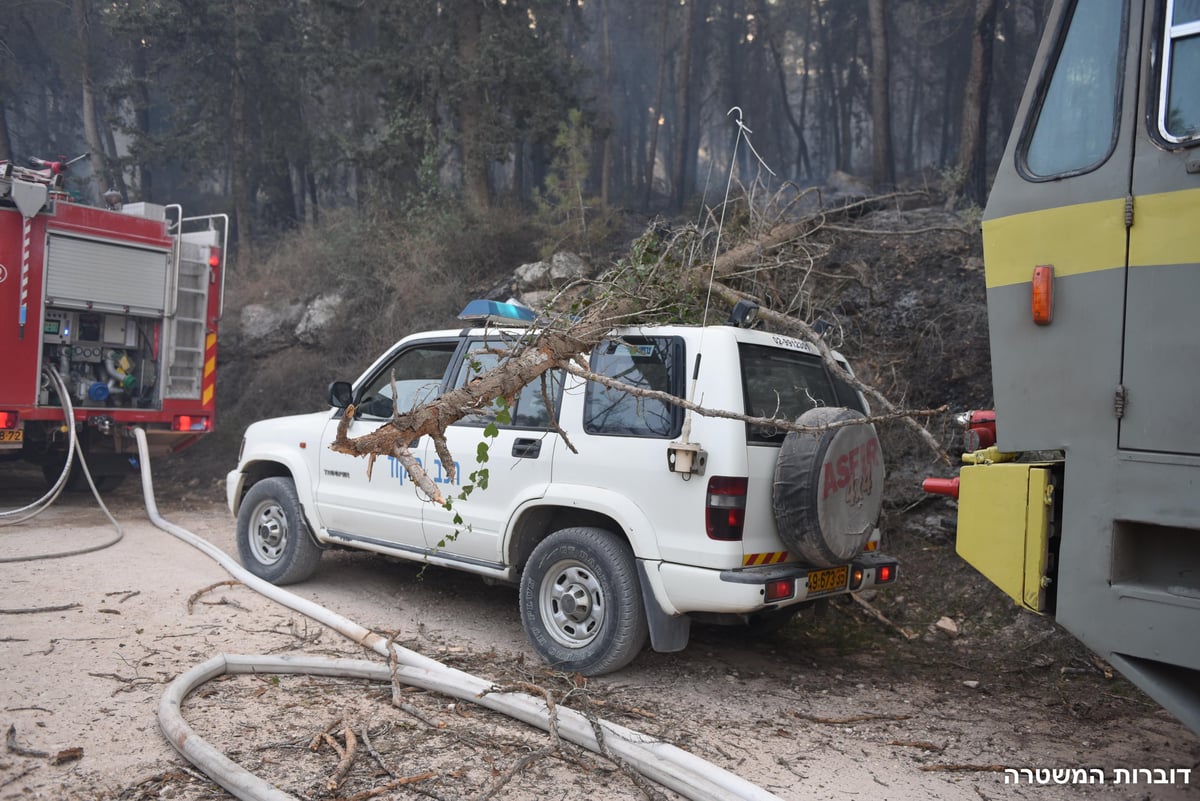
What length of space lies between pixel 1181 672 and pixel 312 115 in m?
20.9

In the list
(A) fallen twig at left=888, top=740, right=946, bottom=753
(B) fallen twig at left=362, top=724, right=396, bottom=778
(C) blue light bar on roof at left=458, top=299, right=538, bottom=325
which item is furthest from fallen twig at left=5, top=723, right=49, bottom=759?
(A) fallen twig at left=888, top=740, right=946, bottom=753

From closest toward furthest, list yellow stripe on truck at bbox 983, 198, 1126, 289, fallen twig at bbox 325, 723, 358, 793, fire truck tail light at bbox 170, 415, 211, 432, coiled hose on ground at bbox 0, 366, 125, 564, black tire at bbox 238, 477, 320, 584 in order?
yellow stripe on truck at bbox 983, 198, 1126, 289, fallen twig at bbox 325, 723, 358, 793, black tire at bbox 238, 477, 320, 584, coiled hose on ground at bbox 0, 366, 125, 564, fire truck tail light at bbox 170, 415, 211, 432

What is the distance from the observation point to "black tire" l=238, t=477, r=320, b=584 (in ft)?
20.7

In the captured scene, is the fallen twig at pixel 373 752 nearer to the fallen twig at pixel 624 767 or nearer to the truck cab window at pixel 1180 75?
the fallen twig at pixel 624 767

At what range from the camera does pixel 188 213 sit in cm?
2620

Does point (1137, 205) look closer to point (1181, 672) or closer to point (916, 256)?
point (1181, 672)

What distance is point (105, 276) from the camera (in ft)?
29.6

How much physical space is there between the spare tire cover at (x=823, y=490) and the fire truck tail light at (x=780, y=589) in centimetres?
18

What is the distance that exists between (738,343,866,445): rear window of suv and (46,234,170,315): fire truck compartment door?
289 inches

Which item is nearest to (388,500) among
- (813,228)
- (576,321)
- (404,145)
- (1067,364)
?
(576,321)

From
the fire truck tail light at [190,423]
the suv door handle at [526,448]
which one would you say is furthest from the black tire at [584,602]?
the fire truck tail light at [190,423]

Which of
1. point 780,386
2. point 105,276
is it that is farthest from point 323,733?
point 105,276

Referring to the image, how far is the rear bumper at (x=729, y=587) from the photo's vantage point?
4199 mm

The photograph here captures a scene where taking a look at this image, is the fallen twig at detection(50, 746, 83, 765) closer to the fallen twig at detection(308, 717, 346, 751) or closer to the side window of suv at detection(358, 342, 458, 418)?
the fallen twig at detection(308, 717, 346, 751)
